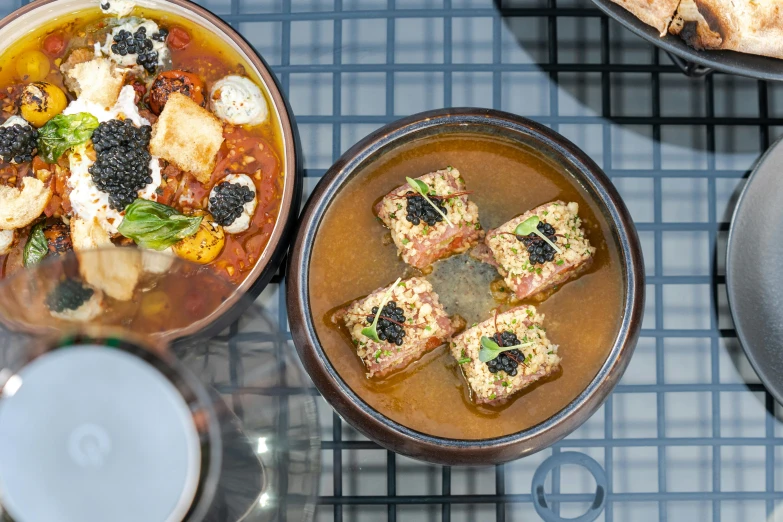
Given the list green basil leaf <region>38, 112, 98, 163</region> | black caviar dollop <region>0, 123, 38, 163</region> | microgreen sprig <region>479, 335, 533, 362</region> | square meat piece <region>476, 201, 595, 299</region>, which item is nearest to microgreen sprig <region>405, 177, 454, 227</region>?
square meat piece <region>476, 201, 595, 299</region>

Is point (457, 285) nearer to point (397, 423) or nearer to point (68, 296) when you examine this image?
point (397, 423)

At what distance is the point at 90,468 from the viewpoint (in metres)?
0.88

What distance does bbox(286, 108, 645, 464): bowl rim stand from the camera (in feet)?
4.38

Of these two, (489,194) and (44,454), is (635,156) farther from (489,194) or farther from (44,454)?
(44,454)

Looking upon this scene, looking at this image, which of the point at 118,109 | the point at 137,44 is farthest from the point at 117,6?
the point at 118,109

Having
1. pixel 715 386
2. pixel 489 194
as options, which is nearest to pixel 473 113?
pixel 489 194

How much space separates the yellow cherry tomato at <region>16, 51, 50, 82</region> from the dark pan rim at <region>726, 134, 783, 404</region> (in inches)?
52.3

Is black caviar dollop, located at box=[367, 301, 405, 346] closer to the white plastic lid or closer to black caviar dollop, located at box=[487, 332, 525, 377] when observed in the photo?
black caviar dollop, located at box=[487, 332, 525, 377]

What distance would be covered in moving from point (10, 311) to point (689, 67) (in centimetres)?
132

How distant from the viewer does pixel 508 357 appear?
1.39m

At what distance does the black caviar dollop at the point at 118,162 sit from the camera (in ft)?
4.59

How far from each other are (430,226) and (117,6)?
70cm

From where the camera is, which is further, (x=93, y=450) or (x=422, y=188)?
(x=422, y=188)

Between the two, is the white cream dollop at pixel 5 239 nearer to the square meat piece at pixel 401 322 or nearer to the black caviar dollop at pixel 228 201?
the black caviar dollop at pixel 228 201
